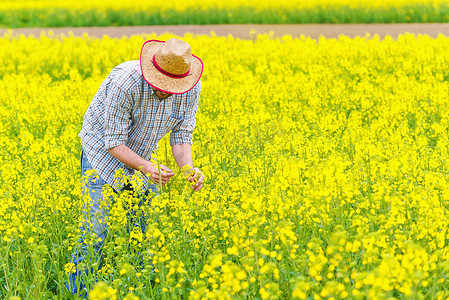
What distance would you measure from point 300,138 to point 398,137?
2.79 ft

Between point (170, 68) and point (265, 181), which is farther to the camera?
point (265, 181)

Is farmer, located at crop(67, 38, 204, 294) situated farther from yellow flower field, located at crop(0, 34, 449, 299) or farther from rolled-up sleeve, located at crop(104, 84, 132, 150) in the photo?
yellow flower field, located at crop(0, 34, 449, 299)

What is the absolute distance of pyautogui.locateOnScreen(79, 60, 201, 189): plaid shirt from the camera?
357cm

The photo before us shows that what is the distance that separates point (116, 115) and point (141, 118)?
0.21 m

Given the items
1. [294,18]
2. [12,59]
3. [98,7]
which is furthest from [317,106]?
Result: [98,7]

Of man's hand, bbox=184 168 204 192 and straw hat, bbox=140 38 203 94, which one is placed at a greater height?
straw hat, bbox=140 38 203 94

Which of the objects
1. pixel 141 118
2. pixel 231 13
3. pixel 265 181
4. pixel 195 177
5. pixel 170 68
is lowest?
pixel 231 13

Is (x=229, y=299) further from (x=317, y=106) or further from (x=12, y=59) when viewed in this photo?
(x=12, y=59)

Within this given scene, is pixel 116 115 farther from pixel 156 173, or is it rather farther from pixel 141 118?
pixel 156 173

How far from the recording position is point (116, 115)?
356cm

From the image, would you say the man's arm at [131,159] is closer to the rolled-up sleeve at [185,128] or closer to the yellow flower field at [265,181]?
the yellow flower field at [265,181]

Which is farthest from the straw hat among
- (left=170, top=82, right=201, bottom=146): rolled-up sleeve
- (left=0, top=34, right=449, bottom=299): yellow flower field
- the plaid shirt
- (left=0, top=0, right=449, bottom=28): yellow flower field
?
(left=0, top=0, right=449, bottom=28): yellow flower field

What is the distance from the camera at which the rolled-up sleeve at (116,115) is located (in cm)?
354

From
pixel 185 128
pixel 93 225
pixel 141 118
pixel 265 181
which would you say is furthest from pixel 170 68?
pixel 265 181
